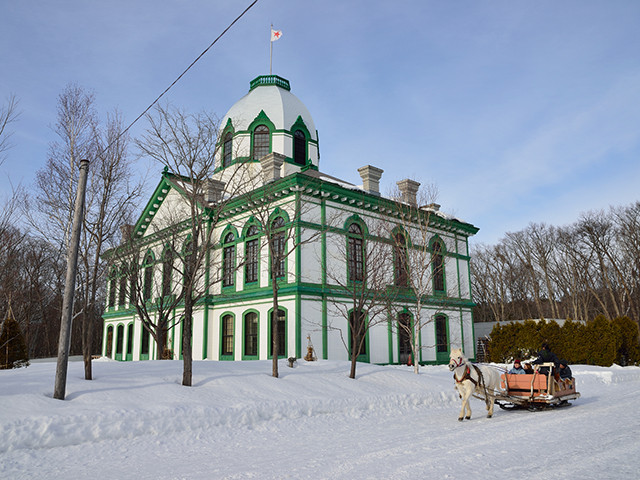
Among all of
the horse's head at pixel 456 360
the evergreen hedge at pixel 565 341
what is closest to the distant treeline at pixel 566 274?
the evergreen hedge at pixel 565 341

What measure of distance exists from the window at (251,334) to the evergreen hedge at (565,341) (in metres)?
13.3

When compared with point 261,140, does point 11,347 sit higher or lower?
lower

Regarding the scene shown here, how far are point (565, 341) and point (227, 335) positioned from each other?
18.2 metres

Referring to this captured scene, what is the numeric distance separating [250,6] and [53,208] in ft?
25.1

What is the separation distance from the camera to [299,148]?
99.9ft

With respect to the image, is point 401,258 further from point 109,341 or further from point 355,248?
point 109,341

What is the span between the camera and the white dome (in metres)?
29.9

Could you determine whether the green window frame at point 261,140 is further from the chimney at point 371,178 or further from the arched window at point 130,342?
the arched window at point 130,342

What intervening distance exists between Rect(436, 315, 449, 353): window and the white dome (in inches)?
539

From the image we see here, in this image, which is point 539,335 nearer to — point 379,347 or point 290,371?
point 379,347

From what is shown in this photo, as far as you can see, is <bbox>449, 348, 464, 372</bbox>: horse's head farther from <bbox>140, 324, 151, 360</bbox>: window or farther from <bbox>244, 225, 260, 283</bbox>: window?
<bbox>140, 324, 151, 360</bbox>: window

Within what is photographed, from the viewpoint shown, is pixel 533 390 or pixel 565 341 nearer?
pixel 533 390

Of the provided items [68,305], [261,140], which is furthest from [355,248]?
[68,305]

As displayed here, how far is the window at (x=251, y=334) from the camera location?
23.8 metres
